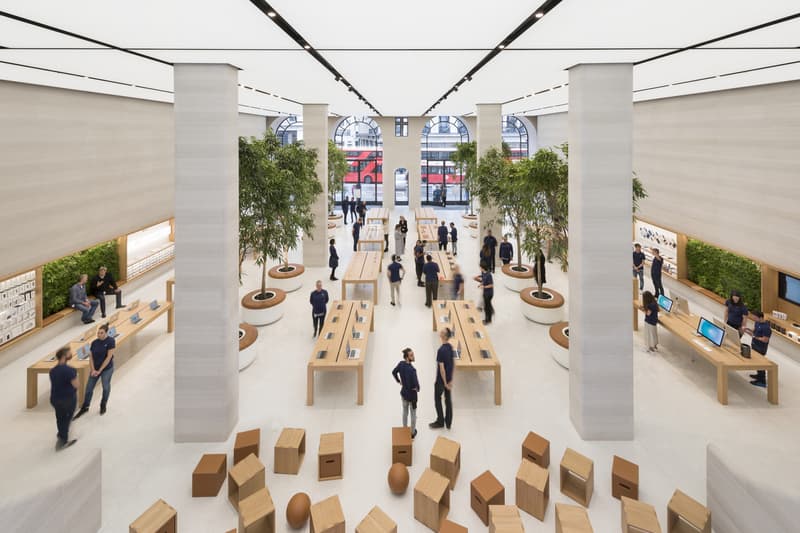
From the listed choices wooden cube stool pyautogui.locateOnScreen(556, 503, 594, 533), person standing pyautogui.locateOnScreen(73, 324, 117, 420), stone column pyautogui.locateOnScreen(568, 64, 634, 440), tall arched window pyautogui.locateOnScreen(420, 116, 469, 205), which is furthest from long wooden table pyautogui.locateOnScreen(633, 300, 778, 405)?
tall arched window pyautogui.locateOnScreen(420, 116, 469, 205)

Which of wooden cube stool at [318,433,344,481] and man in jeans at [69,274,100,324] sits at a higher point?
man in jeans at [69,274,100,324]

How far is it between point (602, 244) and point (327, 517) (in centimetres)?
438

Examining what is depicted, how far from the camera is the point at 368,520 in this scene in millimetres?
3961

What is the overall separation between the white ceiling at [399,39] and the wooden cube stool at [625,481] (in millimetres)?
4310

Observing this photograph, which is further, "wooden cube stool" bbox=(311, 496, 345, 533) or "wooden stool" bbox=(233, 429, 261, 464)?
"wooden stool" bbox=(233, 429, 261, 464)

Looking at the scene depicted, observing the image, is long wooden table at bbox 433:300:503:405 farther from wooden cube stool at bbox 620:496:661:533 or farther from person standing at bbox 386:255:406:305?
wooden cube stool at bbox 620:496:661:533

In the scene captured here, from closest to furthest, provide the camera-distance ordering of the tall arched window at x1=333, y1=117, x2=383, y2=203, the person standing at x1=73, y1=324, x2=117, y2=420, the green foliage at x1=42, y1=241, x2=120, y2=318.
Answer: the person standing at x1=73, y1=324, x2=117, y2=420 → the green foliage at x1=42, y1=241, x2=120, y2=318 → the tall arched window at x1=333, y1=117, x2=383, y2=203

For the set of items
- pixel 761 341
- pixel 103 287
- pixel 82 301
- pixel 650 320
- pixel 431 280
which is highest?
pixel 431 280

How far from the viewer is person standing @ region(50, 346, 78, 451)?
5.44 meters

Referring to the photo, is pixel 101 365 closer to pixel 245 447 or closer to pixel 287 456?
pixel 245 447

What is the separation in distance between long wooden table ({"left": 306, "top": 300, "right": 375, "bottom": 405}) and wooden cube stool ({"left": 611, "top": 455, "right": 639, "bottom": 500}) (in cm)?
336

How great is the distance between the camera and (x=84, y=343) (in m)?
7.27

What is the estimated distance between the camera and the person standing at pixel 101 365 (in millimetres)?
6172

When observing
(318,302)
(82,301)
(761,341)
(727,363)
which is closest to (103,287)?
(82,301)
